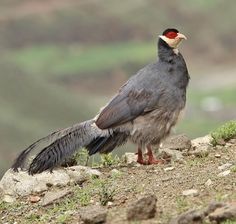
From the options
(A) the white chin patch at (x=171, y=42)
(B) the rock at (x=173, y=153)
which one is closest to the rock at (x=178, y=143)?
(B) the rock at (x=173, y=153)

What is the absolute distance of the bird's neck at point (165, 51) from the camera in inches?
511

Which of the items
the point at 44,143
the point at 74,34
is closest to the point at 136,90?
the point at 44,143

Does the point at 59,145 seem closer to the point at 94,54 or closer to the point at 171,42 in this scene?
the point at 171,42

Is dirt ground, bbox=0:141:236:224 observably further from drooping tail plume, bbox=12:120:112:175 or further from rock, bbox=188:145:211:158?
drooping tail plume, bbox=12:120:112:175

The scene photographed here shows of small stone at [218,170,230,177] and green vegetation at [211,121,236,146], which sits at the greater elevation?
green vegetation at [211,121,236,146]

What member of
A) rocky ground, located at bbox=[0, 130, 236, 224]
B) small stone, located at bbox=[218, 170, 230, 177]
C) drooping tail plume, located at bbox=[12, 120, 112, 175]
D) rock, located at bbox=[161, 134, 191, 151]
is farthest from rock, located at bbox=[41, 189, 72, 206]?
rock, located at bbox=[161, 134, 191, 151]

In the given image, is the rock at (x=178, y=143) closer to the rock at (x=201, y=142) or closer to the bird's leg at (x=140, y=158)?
the rock at (x=201, y=142)

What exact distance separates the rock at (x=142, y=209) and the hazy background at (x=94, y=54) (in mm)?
47166

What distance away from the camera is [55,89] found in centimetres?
6844

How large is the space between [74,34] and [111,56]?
10.3 metres

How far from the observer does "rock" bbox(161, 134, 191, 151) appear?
508 inches

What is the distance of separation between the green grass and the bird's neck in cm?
6412

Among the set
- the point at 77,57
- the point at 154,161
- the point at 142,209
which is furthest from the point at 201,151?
the point at 77,57

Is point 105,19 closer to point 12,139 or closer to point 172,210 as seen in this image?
point 12,139
